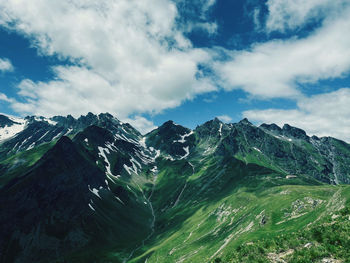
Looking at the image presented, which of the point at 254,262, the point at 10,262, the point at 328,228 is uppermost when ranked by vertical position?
the point at 328,228

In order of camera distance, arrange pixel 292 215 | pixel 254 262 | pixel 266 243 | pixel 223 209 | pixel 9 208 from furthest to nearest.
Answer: pixel 9 208 < pixel 223 209 < pixel 292 215 < pixel 266 243 < pixel 254 262

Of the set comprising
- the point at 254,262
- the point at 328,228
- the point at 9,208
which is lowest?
the point at 254,262

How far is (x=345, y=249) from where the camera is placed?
17.4 metres

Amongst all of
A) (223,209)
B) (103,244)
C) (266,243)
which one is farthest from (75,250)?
(266,243)

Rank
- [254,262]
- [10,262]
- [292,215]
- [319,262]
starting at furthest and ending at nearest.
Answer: [10,262] → [292,215] → [254,262] → [319,262]

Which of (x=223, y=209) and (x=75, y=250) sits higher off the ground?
(x=223, y=209)

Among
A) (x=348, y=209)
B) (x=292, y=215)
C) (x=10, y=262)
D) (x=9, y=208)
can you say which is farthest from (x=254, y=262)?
(x=9, y=208)

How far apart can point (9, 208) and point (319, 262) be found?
707 ft

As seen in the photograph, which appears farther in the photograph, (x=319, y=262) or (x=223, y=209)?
(x=223, y=209)

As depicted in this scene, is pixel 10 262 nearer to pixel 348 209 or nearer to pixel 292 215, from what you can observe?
pixel 292 215

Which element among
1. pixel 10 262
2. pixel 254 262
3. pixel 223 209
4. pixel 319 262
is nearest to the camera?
pixel 319 262

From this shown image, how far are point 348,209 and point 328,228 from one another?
7.67 meters

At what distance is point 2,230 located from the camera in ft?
534

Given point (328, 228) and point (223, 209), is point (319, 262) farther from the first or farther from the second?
point (223, 209)
